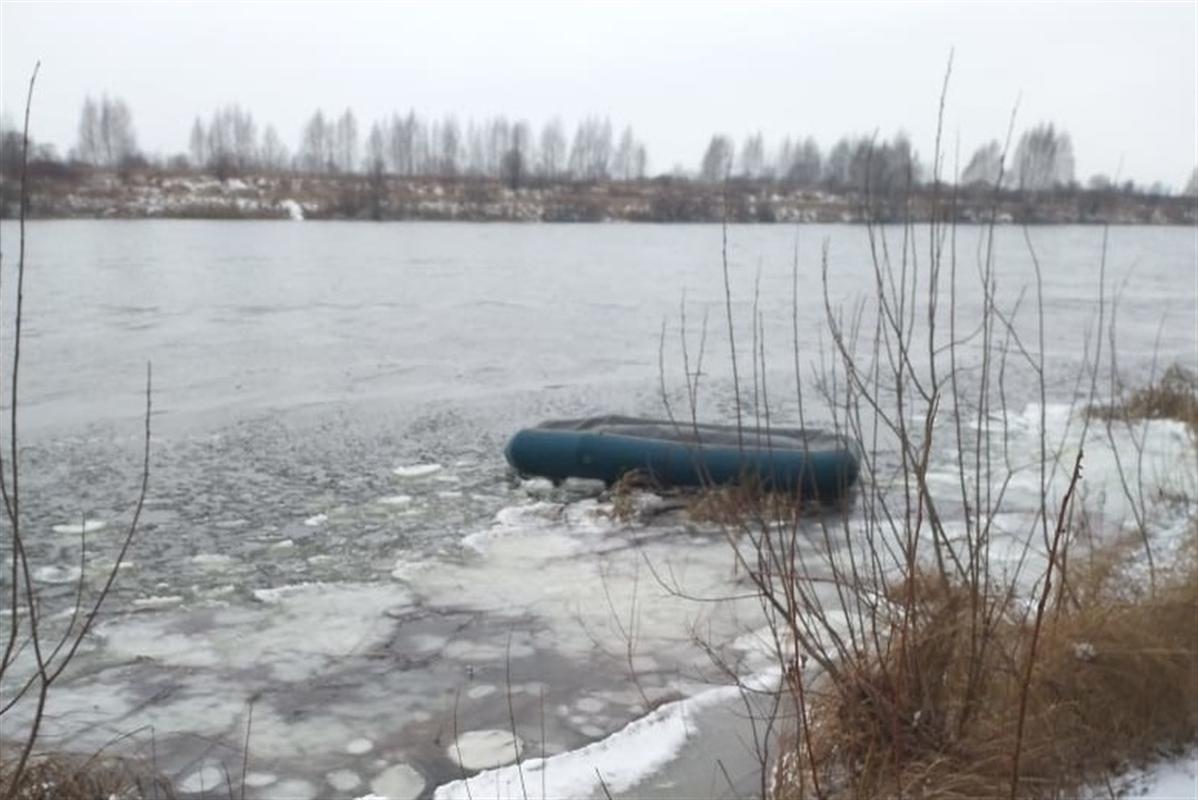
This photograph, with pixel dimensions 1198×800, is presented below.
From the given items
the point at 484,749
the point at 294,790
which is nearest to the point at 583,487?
the point at 484,749

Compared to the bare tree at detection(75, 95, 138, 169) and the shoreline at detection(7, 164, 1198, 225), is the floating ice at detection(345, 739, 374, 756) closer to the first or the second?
the shoreline at detection(7, 164, 1198, 225)

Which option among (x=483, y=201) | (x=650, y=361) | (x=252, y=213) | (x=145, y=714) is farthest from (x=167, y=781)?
(x=483, y=201)

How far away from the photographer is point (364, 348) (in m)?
14.5

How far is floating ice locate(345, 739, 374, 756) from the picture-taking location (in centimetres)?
389

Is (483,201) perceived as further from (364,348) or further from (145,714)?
(145,714)

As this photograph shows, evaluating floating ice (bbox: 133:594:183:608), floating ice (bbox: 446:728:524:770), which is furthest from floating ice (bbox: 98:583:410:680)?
floating ice (bbox: 446:728:524:770)

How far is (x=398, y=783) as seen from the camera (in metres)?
3.68

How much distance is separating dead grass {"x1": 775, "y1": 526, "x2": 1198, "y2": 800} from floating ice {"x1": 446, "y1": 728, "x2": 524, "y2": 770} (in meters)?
1.14

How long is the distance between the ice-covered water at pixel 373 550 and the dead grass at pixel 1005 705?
731 millimetres

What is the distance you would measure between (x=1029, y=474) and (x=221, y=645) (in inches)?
246

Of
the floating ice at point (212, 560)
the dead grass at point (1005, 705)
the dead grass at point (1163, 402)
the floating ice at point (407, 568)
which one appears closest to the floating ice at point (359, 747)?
the dead grass at point (1005, 705)

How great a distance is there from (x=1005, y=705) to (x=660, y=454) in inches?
170

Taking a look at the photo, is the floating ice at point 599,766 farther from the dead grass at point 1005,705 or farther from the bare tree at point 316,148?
the bare tree at point 316,148

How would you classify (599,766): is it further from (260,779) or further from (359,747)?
(260,779)
